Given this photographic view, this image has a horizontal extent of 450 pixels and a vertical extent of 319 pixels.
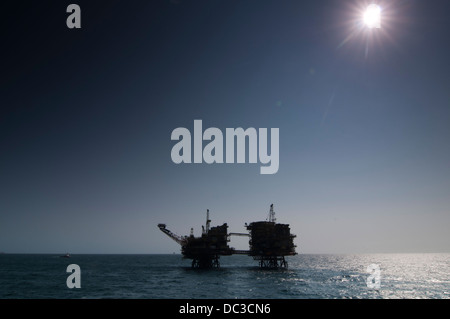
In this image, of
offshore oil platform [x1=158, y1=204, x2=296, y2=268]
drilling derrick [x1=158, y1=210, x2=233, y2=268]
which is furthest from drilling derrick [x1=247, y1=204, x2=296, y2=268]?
drilling derrick [x1=158, y1=210, x2=233, y2=268]

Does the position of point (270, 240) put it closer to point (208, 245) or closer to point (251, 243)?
point (251, 243)

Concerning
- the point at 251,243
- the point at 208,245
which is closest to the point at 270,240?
the point at 251,243

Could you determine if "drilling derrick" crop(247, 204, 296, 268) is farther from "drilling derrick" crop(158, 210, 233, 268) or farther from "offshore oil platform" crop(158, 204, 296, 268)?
"drilling derrick" crop(158, 210, 233, 268)

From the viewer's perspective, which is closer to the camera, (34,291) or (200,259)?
(34,291)

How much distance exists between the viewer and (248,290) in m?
46.0

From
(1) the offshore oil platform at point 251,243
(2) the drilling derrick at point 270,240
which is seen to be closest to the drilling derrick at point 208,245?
(1) the offshore oil platform at point 251,243

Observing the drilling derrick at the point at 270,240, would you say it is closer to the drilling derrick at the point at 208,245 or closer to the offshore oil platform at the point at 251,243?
the offshore oil platform at the point at 251,243
